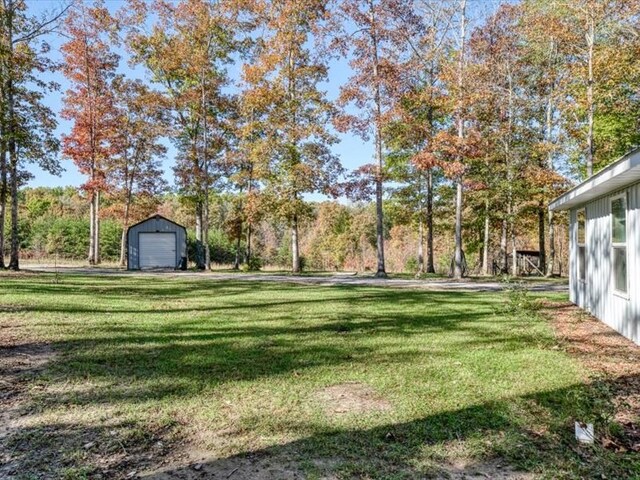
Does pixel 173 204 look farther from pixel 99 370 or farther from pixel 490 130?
pixel 99 370

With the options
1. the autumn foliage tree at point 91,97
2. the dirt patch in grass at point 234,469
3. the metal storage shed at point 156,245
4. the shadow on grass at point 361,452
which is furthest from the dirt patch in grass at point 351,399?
the autumn foliage tree at point 91,97

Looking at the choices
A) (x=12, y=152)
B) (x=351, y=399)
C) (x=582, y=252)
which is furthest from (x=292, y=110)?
(x=351, y=399)

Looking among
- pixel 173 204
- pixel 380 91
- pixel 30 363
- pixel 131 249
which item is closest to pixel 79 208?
pixel 173 204

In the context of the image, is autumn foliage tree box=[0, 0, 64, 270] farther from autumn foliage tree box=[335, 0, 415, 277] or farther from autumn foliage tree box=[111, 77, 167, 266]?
autumn foliage tree box=[335, 0, 415, 277]

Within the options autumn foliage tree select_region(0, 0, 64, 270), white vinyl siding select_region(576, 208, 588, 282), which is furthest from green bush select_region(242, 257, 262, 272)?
white vinyl siding select_region(576, 208, 588, 282)

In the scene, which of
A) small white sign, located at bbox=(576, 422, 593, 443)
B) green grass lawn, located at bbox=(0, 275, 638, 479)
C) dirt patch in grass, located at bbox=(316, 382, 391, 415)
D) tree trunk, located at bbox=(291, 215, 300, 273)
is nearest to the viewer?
green grass lawn, located at bbox=(0, 275, 638, 479)

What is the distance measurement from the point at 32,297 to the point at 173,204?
35.2 m

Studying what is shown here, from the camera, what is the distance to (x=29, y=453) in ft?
8.17

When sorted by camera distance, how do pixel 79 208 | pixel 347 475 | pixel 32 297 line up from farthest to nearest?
pixel 79 208 < pixel 32 297 < pixel 347 475

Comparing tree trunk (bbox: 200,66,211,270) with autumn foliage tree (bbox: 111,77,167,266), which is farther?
autumn foliage tree (bbox: 111,77,167,266)

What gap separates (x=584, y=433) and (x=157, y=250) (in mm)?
19590

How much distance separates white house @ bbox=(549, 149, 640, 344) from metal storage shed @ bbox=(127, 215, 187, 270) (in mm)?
16118

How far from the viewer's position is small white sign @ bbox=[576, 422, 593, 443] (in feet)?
8.86

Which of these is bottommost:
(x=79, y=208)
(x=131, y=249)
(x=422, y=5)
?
(x=131, y=249)
